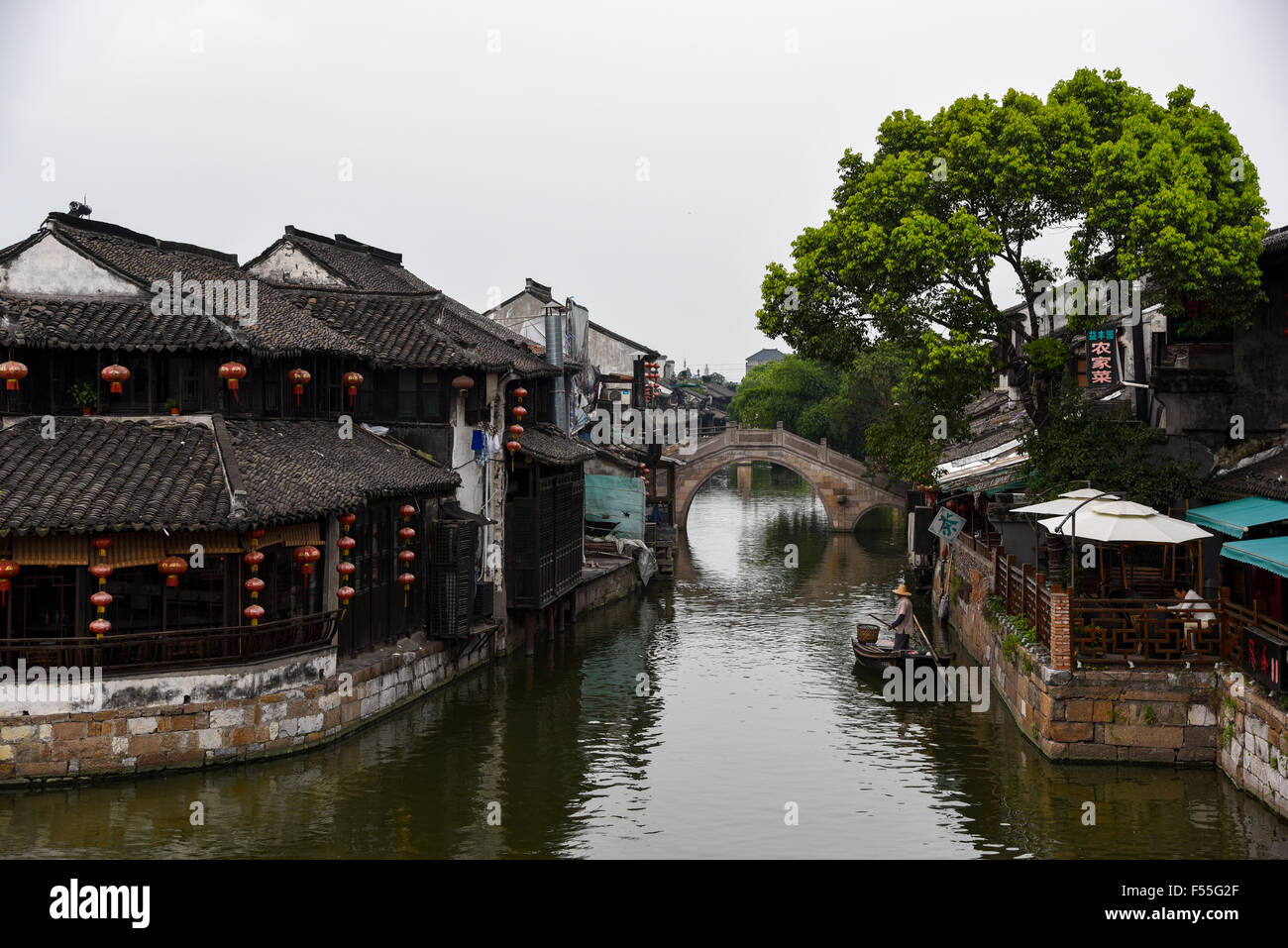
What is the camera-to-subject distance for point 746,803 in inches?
686

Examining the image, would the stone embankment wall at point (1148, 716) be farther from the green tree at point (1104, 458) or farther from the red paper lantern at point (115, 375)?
the red paper lantern at point (115, 375)

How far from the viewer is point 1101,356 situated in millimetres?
24031

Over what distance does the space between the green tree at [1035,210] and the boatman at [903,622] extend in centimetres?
425

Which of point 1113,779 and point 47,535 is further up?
point 47,535

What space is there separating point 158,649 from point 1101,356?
18.3 meters

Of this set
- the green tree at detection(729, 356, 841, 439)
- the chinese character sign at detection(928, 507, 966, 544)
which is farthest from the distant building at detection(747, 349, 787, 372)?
the chinese character sign at detection(928, 507, 966, 544)

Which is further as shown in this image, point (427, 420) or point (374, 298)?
point (374, 298)

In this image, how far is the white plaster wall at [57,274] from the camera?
65.5 ft

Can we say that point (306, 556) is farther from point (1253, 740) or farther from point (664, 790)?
point (1253, 740)

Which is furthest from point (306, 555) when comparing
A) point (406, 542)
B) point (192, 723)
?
point (406, 542)

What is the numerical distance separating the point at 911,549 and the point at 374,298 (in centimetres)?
2532

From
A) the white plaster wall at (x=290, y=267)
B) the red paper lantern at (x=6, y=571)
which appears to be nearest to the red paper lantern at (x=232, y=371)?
the red paper lantern at (x=6, y=571)

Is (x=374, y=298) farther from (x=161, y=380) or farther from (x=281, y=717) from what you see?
(x=281, y=717)

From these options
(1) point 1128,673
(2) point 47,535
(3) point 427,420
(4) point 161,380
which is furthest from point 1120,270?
(2) point 47,535
